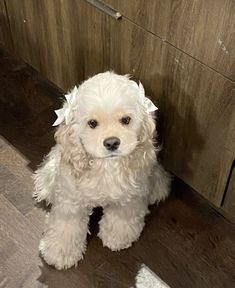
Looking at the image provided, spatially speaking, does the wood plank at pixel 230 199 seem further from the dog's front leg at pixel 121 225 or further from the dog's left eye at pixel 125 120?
the dog's left eye at pixel 125 120

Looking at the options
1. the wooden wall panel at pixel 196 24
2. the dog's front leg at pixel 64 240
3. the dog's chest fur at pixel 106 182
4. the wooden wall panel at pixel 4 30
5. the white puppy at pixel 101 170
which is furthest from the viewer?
the wooden wall panel at pixel 4 30

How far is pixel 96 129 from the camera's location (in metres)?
1.09

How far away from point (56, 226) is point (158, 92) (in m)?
0.48

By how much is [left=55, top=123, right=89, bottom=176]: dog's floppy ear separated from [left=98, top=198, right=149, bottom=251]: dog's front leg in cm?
23

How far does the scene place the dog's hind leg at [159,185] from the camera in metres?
1.46

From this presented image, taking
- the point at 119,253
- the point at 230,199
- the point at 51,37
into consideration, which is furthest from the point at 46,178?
the point at 230,199

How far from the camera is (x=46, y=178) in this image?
149cm

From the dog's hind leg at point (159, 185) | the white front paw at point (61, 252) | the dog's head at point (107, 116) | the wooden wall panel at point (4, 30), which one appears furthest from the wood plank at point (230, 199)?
the wooden wall panel at point (4, 30)

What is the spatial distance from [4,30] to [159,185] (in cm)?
81

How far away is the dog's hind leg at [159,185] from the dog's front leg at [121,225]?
77 millimetres

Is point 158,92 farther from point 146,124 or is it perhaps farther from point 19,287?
point 19,287

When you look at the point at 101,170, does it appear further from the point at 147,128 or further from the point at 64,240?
the point at 64,240

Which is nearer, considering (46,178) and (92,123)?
(92,123)

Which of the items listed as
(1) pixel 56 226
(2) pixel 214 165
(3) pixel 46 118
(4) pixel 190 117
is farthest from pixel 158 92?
(3) pixel 46 118
